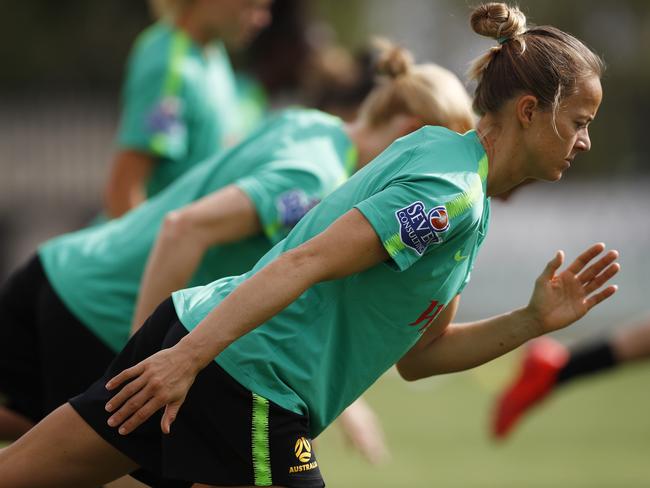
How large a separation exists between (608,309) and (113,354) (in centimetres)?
1268

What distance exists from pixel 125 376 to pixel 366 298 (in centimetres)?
66

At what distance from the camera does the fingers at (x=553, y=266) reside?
11.6ft

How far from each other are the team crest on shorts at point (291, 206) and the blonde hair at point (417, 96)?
42 cm

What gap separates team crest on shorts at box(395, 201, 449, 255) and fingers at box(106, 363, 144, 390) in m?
0.72

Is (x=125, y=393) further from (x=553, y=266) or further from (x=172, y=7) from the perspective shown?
(x=172, y=7)

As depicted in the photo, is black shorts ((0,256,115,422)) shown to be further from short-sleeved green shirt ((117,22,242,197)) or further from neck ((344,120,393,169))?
short-sleeved green shirt ((117,22,242,197))

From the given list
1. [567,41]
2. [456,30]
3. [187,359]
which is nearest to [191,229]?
[187,359]

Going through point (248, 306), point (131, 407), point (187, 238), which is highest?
point (248, 306)

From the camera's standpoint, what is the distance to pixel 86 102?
18219mm

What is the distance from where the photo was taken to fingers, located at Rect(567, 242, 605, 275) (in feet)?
11.7

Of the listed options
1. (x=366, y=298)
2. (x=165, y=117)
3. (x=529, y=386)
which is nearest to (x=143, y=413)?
(x=366, y=298)

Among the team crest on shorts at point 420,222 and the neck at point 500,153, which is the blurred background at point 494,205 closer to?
the neck at point 500,153

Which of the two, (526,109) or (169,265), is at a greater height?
(526,109)

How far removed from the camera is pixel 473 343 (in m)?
3.70
